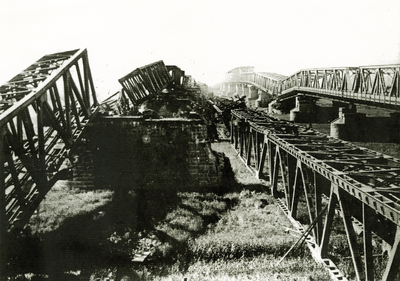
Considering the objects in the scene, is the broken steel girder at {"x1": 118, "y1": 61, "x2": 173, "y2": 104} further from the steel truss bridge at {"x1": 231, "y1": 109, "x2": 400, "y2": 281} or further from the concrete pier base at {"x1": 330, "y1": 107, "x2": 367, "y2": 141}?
the concrete pier base at {"x1": 330, "y1": 107, "x2": 367, "y2": 141}

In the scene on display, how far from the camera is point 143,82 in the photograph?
16.0 meters

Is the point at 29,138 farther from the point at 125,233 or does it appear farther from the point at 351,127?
the point at 351,127

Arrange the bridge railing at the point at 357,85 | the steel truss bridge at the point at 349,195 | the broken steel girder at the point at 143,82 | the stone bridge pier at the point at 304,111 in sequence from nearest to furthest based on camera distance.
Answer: the steel truss bridge at the point at 349,195, the bridge railing at the point at 357,85, the broken steel girder at the point at 143,82, the stone bridge pier at the point at 304,111

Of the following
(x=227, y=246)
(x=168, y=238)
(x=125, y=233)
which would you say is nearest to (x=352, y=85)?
(x=227, y=246)

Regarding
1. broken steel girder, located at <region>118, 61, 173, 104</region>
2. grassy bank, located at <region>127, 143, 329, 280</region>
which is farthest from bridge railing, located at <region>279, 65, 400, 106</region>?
broken steel girder, located at <region>118, 61, 173, 104</region>

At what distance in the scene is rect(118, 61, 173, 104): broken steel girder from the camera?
45.3 feet

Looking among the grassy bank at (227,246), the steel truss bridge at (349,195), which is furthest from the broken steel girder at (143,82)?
the steel truss bridge at (349,195)

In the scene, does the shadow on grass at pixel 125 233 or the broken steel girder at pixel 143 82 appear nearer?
the shadow on grass at pixel 125 233

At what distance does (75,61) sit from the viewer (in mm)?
8570

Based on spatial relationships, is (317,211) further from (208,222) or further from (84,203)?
(84,203)

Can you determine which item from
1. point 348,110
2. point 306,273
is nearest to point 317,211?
point 306,273

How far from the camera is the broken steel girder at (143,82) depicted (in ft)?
45.3

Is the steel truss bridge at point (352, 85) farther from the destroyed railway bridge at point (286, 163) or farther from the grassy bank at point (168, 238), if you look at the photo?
the grassy bank at point (168, 238)

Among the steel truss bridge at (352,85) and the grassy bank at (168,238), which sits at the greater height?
the steel truss bridge at (352,85)
